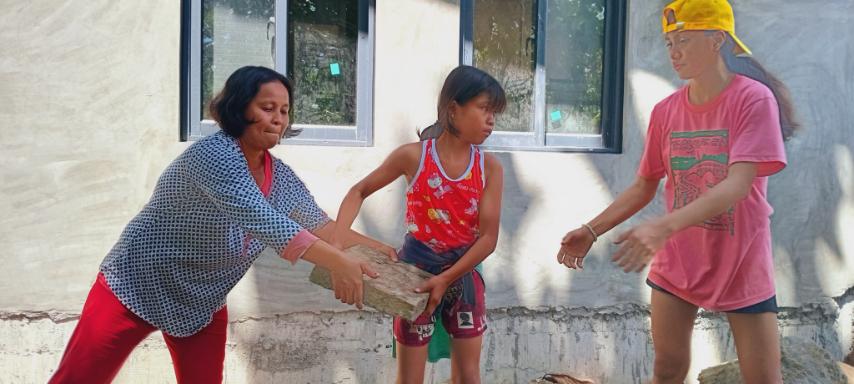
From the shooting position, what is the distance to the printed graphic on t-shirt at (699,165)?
279cm

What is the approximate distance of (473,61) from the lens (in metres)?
4.76

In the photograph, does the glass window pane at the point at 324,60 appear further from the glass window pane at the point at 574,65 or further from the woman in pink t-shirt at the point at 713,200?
the woman in pink t-shirt at the point at 713,200

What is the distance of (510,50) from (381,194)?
1.24m

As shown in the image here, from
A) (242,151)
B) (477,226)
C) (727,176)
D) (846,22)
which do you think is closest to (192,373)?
(242,151)

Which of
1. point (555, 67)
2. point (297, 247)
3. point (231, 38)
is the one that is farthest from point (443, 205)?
point (555, 67)

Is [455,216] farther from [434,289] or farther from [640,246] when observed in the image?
[640,246]

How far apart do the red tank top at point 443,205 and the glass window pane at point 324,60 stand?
152 centimetres

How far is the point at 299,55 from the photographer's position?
4.52 m

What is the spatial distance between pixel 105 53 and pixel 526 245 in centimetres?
257

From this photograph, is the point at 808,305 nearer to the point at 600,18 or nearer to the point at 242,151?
the point at 600,18

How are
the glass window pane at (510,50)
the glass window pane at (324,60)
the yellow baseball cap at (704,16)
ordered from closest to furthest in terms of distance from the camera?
the yellow baseball cap at (704,16)
the glass window pane at (324,60)
the glass window pane at (510,50)

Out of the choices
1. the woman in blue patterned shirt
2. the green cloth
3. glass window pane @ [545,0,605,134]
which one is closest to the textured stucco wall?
glass window pane @ [545,0,605,134]

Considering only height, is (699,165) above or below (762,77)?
below

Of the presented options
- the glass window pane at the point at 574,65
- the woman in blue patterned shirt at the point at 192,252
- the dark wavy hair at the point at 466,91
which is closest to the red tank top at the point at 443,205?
the dark wavy hair at the point at 466,91
